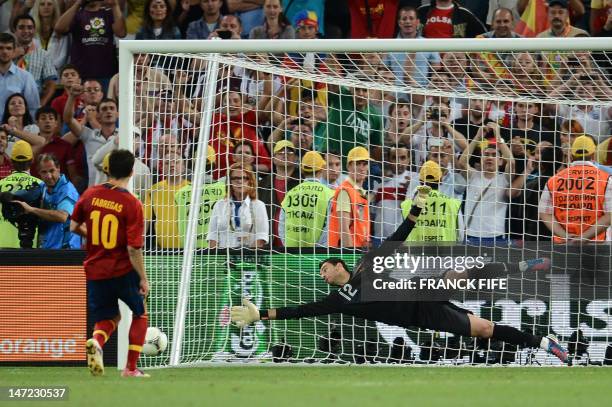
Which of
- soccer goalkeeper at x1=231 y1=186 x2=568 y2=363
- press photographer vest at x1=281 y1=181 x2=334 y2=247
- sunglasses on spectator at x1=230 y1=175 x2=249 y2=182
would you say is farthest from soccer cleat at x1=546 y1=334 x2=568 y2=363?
sunglasses on spectator at x1=230 y1=175 x2=249 y2=182

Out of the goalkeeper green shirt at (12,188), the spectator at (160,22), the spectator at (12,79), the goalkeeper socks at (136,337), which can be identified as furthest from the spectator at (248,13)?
the goalkeeper socks at (136,337)

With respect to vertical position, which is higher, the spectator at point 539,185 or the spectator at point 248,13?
the spectator at point 248,13

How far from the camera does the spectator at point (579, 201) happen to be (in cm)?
1380

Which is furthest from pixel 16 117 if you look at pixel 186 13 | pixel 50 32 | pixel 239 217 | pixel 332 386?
pixel 332 386

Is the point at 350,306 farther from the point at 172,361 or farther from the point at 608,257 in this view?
the point at 608,257

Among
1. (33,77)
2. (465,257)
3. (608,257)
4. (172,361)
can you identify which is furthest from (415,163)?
(33,77)

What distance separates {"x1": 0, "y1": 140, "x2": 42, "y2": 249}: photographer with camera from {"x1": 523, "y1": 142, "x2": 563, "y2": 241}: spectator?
18.7ft

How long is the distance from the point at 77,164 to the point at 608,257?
25.7 feet

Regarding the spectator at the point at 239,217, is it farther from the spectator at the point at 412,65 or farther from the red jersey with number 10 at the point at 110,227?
the red jersey with number 10 at the point at 110,227

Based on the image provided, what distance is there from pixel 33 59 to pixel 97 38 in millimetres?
1091

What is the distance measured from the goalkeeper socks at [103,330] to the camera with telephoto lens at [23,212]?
4141 millimetres

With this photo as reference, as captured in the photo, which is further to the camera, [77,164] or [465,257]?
[77,164]

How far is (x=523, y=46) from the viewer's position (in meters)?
12.3

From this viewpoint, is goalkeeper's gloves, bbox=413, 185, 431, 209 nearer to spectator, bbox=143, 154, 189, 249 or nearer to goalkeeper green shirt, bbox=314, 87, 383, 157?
goalkeeper green shirt, bbox=314, 87, 383, 157
